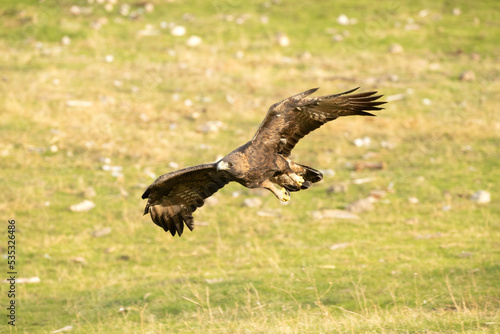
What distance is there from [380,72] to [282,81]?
3043mm

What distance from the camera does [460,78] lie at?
2181 centimetres

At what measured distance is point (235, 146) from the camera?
17.6 metres

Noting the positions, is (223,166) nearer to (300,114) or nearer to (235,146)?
(300,114)

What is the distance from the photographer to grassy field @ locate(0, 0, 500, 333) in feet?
34.0

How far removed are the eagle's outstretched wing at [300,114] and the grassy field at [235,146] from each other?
5.70ft

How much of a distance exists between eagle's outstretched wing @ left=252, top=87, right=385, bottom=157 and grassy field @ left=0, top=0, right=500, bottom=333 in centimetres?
174

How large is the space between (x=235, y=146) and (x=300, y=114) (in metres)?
8.98

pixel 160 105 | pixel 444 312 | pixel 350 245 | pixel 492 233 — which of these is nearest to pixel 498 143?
pixel 492 233

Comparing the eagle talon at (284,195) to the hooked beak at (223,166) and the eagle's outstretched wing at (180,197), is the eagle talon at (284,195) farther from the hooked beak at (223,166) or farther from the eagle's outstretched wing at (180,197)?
the hooked beak at (223,166)

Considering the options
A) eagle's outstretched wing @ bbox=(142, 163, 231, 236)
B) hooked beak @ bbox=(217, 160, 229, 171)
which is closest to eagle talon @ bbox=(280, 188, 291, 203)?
eagle's outstretched wing @ bbox=(142, 163, 231, 236)

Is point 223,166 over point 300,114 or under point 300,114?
under

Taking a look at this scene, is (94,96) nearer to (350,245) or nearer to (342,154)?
(342,154)

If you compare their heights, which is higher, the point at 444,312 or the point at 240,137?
the point at 240,137

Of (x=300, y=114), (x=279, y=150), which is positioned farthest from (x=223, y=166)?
(x=300, y=114)
